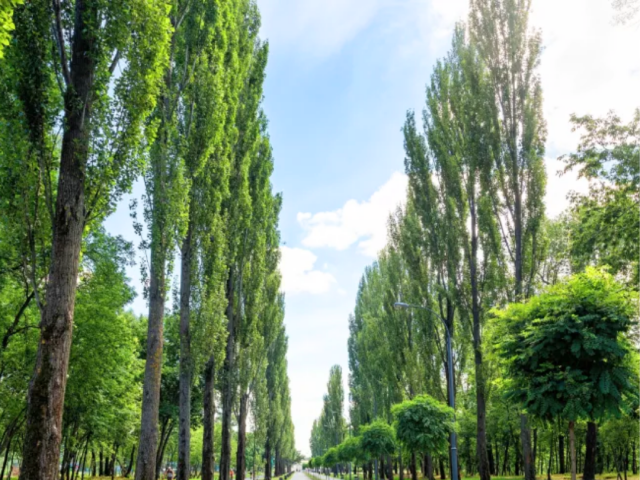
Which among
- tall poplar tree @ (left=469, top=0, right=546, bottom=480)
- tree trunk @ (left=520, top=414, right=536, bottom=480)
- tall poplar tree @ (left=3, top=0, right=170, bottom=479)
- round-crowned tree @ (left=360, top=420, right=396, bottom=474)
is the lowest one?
round-crowned tree @ (left=360, top=420, right=396, bottom=474)

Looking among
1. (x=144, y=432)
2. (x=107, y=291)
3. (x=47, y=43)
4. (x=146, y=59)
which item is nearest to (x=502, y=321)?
(x=144, y=432)

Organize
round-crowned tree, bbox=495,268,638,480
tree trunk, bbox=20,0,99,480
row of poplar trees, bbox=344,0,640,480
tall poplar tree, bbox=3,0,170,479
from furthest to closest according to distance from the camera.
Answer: row of poplar trees, bbox=344,0,640,480
round-crowned tree, bbox=495,268,638,480
tall poplar tree, bbox=3,0,170,479
tree trunk, bbox=20,0,99,480

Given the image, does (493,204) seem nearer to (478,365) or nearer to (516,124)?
(516,124)

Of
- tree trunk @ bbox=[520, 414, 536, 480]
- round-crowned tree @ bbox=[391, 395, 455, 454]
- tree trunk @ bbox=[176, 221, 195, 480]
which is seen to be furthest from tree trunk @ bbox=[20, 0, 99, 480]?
tree trunk @ bbox=[520, 414, 536, 480]

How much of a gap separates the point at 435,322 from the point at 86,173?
22.2 m

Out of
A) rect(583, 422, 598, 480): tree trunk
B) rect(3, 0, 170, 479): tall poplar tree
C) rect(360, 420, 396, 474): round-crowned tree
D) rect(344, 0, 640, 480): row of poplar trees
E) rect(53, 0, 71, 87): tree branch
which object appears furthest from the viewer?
rect(360, 420, 396, 474): round-crowned tree

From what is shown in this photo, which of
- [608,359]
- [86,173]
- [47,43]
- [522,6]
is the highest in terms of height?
[522,6]

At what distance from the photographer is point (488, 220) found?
21.6 m

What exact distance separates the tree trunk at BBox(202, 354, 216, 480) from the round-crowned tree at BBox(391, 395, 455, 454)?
7.40 m

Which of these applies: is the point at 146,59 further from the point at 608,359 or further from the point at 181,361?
the point at 608,359

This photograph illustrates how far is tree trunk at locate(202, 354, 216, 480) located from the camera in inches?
665

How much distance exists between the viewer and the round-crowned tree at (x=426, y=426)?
18.0 m

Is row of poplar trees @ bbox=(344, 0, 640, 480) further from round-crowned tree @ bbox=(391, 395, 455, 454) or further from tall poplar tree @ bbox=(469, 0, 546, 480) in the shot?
round-crowned tree @ bbox=(391, 395, 455, 454)

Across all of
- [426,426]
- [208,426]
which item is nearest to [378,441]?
[426,426]
